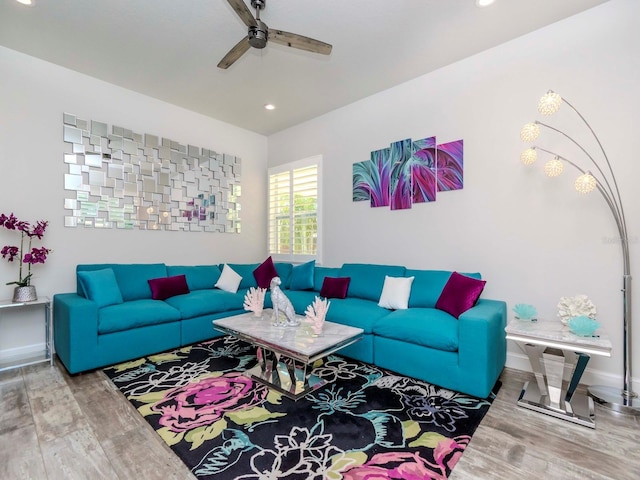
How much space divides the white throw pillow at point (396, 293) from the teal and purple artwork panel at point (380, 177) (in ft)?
3.49

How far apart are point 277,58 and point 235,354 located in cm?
311

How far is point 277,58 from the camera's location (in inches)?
121

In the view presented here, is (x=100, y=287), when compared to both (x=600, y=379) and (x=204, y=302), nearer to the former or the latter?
(x=204, y=302)

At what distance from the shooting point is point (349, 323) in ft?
9.70

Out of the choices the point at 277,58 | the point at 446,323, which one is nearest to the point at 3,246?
the point at 277,58

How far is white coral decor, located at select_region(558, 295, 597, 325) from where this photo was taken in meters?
2.17

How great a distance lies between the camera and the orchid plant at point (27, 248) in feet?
9.34

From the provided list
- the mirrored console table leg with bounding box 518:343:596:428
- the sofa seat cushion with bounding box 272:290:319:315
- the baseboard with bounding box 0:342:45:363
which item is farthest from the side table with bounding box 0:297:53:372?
the mirrored console table leg with bounding box 518:343:596:428

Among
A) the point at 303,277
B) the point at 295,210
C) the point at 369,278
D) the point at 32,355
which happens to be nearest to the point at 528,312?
the point at 369,278

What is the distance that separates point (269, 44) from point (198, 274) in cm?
291

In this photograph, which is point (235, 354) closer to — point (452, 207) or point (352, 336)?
point (352, 336)

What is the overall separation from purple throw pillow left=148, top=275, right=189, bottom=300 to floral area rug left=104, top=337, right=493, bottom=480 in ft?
2.85

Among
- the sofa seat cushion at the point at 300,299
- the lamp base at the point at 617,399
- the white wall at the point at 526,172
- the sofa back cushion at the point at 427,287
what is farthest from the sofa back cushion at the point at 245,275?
the lamp base at the point at 617,399

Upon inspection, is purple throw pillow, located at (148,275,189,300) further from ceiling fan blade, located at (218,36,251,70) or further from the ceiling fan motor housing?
the ceiling fan motor housing
